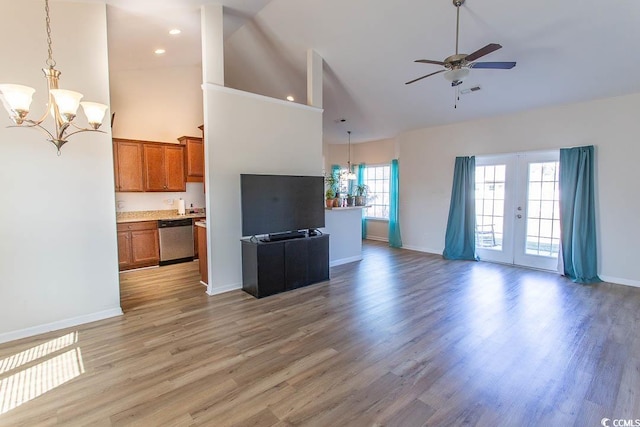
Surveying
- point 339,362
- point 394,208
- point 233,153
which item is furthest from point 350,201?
point 339,362

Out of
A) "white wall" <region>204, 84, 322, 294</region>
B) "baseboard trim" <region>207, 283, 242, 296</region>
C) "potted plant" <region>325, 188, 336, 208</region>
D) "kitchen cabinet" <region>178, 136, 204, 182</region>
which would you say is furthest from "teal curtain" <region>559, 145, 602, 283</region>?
"kitchen cabinet" <region>178, 136, 204, 182</region>

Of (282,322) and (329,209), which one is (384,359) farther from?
(329,209)

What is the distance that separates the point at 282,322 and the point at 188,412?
147cm

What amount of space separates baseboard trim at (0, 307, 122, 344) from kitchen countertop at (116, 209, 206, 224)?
7.87 feet

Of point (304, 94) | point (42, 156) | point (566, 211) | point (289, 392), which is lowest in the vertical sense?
point (289, 392)

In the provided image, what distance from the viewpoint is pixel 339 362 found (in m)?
2.67

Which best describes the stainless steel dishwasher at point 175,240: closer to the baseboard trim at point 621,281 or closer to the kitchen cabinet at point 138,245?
the kitchen cabinet at point 138,245

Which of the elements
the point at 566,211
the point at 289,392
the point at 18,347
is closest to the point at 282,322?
the point at 289,392

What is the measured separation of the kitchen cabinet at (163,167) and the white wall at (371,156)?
4.43 meters

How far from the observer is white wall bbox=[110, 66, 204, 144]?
19.1 ft

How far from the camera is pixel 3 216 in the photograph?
3.00 metres

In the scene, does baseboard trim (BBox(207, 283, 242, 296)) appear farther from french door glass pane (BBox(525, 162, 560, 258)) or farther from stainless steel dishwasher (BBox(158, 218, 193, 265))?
french door glass pane (BBox(525, 162, 560, 258))

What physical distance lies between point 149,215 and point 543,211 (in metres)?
7.50

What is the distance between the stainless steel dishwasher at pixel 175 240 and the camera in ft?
19.5
